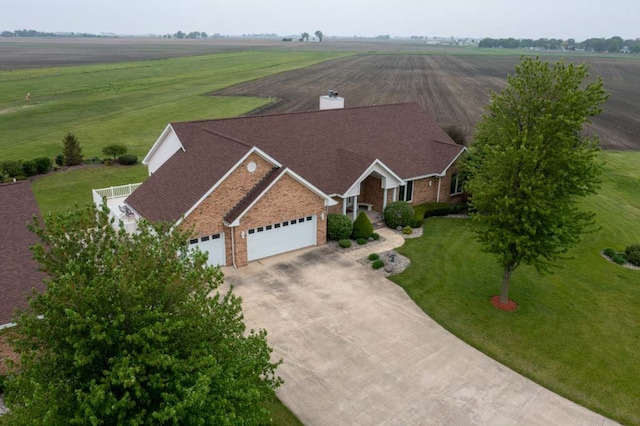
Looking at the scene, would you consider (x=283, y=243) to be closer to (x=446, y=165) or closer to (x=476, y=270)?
(x=476, y=270)

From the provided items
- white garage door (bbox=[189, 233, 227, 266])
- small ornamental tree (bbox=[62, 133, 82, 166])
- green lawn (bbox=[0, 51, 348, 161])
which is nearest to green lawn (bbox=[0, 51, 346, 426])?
green lawn (bbox=[0, 51, 348, 161])

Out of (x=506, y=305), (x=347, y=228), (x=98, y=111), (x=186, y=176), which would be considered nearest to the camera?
(x=506, y=305)

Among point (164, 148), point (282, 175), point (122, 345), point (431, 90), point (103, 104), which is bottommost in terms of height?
point (103, 104)

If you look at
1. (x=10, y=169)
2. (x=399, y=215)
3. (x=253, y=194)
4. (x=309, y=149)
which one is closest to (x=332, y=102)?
(x=309, y=149)

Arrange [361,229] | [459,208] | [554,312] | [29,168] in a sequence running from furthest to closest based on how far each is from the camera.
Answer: [29,168], [459,208], [361,229], [554,312]

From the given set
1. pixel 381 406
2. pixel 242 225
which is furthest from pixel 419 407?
pixel 242 225

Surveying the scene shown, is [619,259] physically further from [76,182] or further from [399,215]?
[76,182]

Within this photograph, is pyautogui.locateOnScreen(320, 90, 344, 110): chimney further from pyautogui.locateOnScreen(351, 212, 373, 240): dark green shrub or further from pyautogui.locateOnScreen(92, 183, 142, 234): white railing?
pyautogui.locateOnScreen(92, 183, 142, 234): white railing
